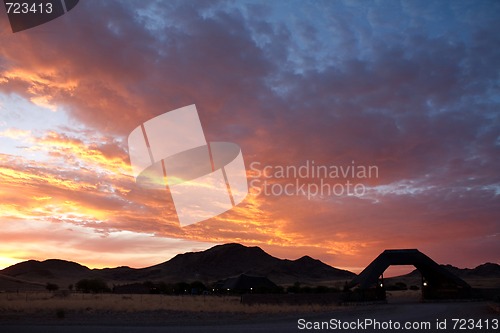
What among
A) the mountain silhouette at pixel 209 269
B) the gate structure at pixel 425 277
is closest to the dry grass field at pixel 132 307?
the gate structure at pixel 425 277

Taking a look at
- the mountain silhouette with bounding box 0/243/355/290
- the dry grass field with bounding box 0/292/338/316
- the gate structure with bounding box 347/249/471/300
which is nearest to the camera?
the dry grass field with bounding box 0/292/338/316

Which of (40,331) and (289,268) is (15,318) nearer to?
(40,331)

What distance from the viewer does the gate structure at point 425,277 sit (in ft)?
130

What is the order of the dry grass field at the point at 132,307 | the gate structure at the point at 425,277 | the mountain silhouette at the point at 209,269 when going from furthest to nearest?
the mountain silhouette at the point at 209,269 → the gate structure at the point at 425,277 → the dry grass field at the point at 132,307

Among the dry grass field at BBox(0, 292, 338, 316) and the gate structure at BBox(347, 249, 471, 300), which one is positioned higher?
the gate structure at BBox(347, 249, 471, 300)

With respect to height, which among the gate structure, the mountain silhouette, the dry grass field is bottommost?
the dry grass field

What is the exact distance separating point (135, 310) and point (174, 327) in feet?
32.0

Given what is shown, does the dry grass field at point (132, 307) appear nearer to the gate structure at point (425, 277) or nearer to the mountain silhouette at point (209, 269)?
the gate structure at point (425, 277)

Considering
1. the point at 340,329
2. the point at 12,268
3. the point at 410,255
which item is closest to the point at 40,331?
the point at 340,329

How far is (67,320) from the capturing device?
23.6m

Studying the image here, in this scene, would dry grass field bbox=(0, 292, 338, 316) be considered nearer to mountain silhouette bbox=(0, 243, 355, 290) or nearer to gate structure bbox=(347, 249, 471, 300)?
gate structure bbox=(347, 249, 471, 300)

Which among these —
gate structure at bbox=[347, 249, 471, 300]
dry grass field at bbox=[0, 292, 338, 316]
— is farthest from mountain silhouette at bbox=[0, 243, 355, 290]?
dry grass field at bbox=[0, 292, 338, 316]

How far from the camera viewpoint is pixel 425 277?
1678 inches

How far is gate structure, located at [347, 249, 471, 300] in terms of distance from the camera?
130 ft
